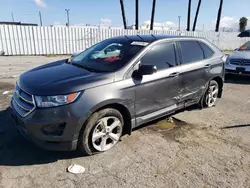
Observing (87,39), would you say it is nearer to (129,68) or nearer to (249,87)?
(249,87)

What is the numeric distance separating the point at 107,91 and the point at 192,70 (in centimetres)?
208

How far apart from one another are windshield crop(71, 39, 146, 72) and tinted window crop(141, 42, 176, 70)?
187 millimetres

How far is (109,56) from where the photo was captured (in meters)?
3.83

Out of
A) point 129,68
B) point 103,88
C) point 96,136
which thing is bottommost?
point 96,136

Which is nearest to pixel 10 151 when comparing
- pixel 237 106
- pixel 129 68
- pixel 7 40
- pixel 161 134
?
pixel 129 68

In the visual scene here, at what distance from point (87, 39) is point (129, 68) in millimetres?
14452

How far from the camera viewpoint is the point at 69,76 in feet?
10.3

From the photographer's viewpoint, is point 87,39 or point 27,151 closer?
point 27,151

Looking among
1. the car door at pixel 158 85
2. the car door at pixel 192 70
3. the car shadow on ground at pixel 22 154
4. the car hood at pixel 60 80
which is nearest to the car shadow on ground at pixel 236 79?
the car door at pixel 192 70

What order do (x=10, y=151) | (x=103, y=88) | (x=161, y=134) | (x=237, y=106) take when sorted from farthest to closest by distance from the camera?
(x=237, y=106) → (x=161, y=134) → (x=10, y=151) → (x=103, y=88)

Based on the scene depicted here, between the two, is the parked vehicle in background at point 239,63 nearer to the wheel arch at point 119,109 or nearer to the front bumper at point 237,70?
the front bumper at point 237,70

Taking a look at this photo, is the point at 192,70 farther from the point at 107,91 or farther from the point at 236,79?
the point at 236,79

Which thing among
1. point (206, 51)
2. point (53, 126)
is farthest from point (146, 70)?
point (206, 51)

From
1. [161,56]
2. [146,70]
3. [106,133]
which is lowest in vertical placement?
[106,133]
